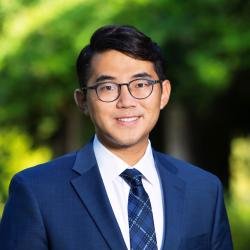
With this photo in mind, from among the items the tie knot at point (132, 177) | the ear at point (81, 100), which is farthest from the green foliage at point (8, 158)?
the tie knot at point (132, 177)

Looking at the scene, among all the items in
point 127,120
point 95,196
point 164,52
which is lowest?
point 95,196

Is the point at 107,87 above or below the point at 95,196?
above

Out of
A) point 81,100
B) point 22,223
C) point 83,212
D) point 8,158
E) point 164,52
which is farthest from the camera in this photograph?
point 164,52

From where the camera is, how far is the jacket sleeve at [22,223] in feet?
11.1

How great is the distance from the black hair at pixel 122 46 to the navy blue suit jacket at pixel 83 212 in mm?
373

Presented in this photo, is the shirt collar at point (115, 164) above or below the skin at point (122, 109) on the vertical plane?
below

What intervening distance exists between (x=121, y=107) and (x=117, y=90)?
8 centimetres

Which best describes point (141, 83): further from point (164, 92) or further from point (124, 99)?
point (164, 92)

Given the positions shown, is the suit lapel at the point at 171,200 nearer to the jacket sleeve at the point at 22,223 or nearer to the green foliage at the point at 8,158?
the jacket sleeve at the point at 22,223

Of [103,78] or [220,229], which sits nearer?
[103,78]

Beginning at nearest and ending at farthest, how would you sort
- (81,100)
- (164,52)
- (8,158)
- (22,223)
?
1. (22,223)
2. (81,100)
3. (8,158)
4. (164,52)

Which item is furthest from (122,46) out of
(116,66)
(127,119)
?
(127,119)

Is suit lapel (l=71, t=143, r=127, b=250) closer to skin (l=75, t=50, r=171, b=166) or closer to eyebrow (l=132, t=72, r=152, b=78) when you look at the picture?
skin (l=75, t=50, r=171, b=166)

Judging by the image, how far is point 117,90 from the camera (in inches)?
138
